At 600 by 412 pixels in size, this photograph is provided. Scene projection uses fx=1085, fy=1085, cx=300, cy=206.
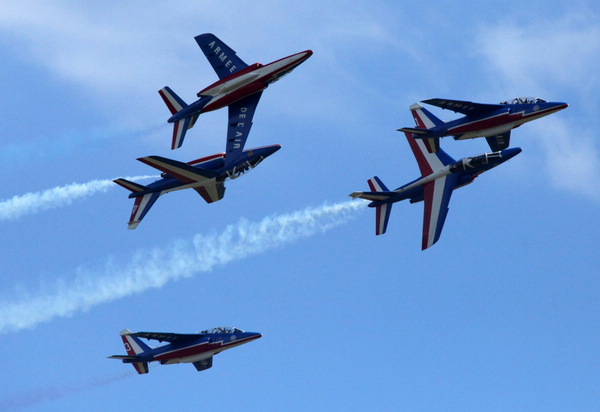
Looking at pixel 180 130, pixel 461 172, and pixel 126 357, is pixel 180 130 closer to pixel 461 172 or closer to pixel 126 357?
pixel 126 357

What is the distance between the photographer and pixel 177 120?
90.6 metres

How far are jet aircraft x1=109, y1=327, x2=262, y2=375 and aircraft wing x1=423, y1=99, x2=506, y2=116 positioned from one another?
24176 millimetres

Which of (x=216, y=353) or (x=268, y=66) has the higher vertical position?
(x=268, y=66)

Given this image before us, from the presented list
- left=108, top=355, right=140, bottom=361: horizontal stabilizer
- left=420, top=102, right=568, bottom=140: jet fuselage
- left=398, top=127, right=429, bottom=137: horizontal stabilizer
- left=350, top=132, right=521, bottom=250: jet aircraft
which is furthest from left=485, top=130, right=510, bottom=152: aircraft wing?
left=108, top=355, right=140, bottom=361: horizontal stabilizer

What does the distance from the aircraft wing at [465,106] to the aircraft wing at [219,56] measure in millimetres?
17811

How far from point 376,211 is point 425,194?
4426mm

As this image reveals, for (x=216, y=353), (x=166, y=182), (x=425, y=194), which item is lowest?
(x=216, y=353)

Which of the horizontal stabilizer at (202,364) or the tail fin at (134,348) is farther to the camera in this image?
the horizontal stabilizer at (202,364)

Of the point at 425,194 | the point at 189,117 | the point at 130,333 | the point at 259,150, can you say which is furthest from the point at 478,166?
the point at 130,333

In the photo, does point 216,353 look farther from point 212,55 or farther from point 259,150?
point 212,55

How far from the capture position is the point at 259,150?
90.5 meters

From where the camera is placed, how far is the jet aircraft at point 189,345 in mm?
90188

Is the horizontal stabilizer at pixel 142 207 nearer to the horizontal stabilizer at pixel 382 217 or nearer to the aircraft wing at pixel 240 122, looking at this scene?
the aircraft wing at pixel 240 122

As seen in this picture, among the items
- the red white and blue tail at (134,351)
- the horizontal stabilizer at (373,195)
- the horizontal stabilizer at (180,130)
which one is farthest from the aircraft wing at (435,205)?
the red white and blue tail at (134,351)
